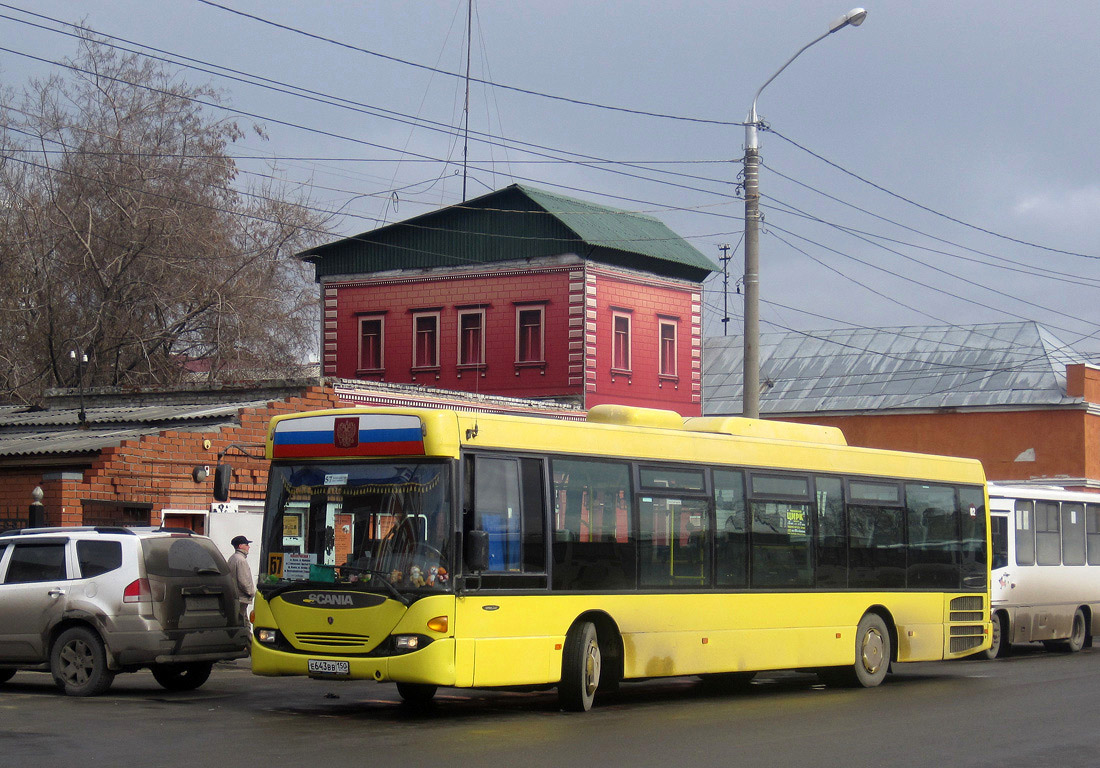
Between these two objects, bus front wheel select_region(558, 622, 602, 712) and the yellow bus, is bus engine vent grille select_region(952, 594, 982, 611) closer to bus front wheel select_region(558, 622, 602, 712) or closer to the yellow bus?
the yellow bus

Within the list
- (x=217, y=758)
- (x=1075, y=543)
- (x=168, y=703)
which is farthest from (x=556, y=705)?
(x=1075, y=543)

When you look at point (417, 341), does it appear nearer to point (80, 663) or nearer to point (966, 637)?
point (966, 637)

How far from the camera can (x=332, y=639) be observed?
12.6 m

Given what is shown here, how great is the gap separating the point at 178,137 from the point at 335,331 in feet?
27.8

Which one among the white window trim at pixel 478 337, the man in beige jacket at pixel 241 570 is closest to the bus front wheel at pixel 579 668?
the man in beige jacket at pixel 241 570

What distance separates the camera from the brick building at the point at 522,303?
42.8 metres

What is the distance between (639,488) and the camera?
14406 millimetres

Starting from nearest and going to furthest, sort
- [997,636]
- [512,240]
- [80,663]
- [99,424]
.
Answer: [80,663]
[997,636]
[99,424]
[512,240]

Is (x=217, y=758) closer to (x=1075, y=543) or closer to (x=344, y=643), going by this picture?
(x=344, y=643)

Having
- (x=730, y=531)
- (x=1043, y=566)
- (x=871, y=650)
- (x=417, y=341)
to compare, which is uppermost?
(x=417, y=341)

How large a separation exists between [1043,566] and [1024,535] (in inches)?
31.5

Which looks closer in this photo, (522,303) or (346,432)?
(346,432)

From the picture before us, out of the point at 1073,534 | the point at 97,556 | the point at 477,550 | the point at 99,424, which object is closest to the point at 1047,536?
the point at 1073,534

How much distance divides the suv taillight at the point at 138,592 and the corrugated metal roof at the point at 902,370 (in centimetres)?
3870
